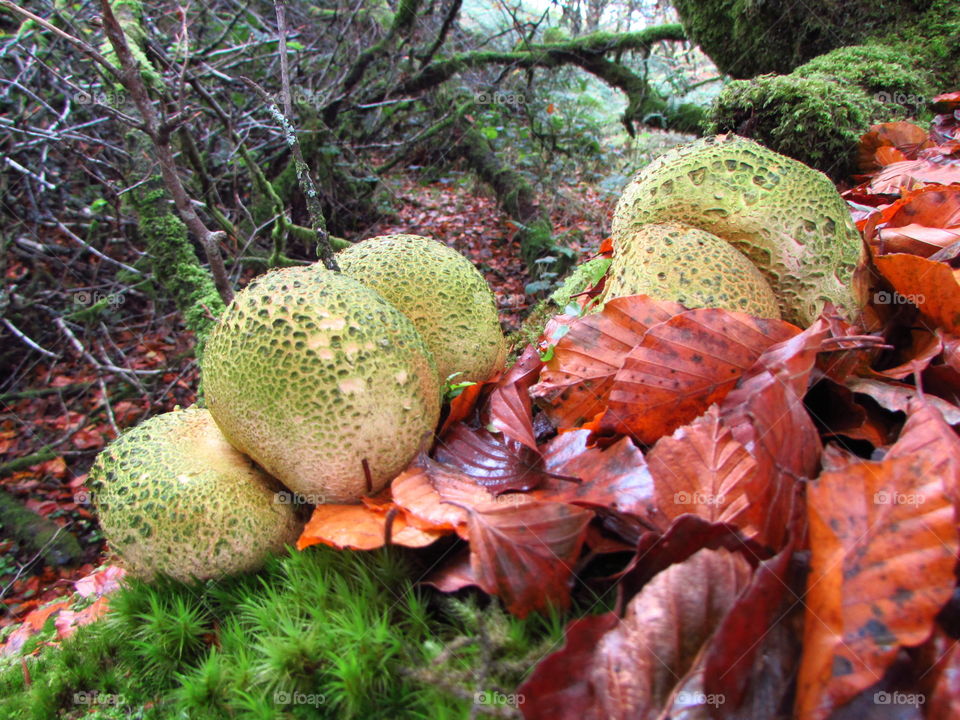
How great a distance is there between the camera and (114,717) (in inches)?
52.1

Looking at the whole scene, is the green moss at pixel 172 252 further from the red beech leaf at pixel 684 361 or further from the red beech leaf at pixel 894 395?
the red beech leaf at pixel 894 395

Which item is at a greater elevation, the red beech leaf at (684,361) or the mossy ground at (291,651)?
the red beech leaf at (684,361)

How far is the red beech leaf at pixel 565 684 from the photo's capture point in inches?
35.2

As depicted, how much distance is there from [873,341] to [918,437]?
0.33 m

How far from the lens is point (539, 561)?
3.68 ft

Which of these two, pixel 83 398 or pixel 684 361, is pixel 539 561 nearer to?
pixel 684 361

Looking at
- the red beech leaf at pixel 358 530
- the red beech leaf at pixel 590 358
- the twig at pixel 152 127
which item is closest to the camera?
the red beech leaf at pixel 358 530

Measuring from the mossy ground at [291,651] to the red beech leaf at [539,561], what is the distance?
39 millimetres

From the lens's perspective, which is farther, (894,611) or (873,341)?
(873,341)

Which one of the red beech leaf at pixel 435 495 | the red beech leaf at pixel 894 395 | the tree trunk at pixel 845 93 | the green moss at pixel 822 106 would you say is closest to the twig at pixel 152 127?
the red beech leaf at pixel 435 495

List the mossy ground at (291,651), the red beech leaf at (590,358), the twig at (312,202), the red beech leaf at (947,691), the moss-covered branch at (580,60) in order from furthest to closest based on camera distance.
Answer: the moss-covered branch at (580,60), the twig at (312,202), the red beech leaf at (590,358), the mossy ground at (291,651), the red beech leaf at (947,691)

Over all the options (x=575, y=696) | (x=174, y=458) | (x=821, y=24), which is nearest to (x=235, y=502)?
(x=174, y=458)

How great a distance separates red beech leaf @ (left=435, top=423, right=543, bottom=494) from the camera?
1.40 metres

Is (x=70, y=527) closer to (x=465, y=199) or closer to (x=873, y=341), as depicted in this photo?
(x=873, y=341)
